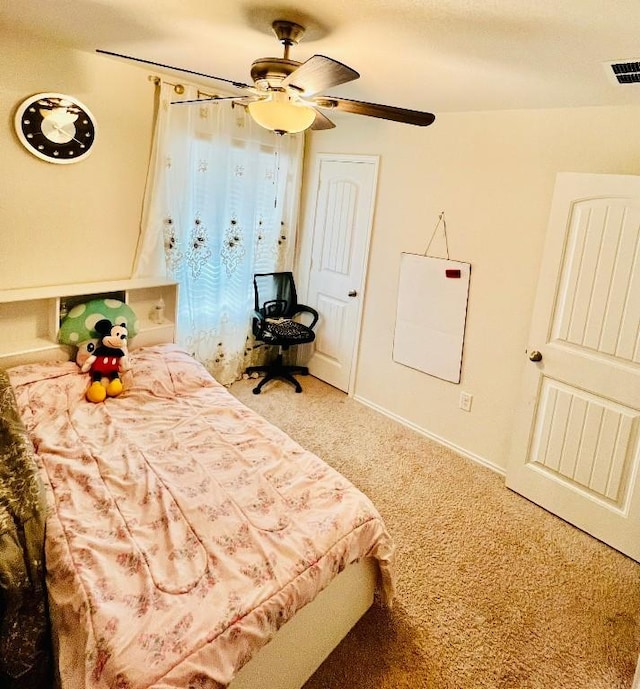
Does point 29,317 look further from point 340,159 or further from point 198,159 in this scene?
point 340,159

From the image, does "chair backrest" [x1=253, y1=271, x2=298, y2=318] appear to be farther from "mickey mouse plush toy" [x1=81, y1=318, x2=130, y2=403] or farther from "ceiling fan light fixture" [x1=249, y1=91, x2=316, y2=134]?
"ceiling fan light fixture" [x1=249, y1=91, x2=316, y2=134]

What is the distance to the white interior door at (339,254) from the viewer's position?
12.7 ft

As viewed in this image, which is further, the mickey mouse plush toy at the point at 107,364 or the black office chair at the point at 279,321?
the black office chair at the point at 279,321

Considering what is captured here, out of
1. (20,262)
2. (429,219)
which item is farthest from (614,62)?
(20,262)

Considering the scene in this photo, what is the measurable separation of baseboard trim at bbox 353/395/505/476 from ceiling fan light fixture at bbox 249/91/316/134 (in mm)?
2485

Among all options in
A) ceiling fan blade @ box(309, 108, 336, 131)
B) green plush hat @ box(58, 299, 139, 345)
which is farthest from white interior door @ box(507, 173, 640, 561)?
green plush hat @ box(58, 299, 139, 345)

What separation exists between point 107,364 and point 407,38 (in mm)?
2245

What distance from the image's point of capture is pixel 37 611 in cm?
149

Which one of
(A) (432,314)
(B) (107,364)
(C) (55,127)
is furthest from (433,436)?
(C) (55,127)

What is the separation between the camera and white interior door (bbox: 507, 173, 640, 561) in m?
2.43

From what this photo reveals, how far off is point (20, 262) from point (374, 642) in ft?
9.05

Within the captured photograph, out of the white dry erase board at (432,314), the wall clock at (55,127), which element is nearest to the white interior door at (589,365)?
the white dry erase board at (432,314)

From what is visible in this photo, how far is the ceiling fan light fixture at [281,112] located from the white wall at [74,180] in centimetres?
162

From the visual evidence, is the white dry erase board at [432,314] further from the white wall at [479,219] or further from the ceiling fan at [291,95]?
the ceiling fan at [291,95]
